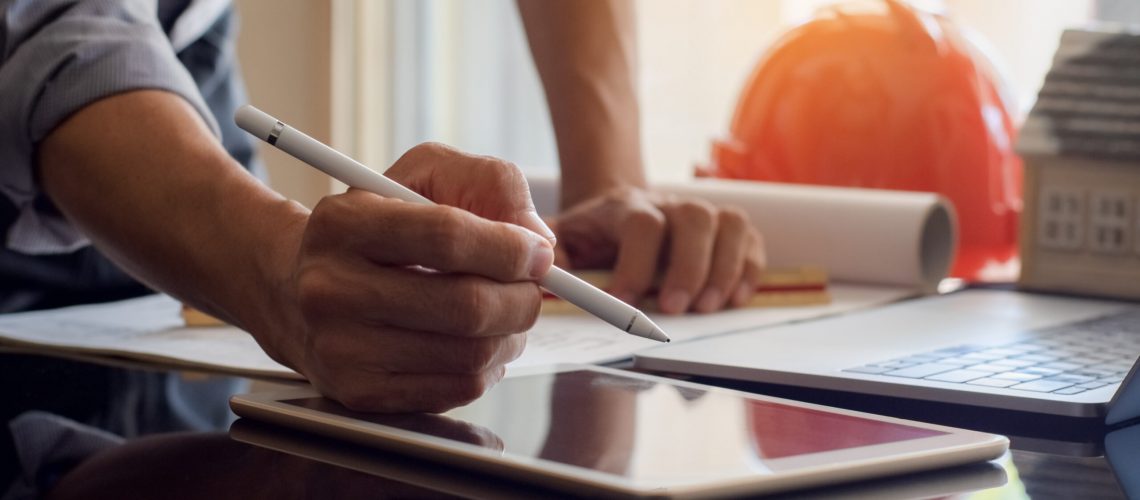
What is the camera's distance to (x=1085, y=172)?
1.09 metres

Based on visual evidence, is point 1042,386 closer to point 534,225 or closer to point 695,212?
point 534,225

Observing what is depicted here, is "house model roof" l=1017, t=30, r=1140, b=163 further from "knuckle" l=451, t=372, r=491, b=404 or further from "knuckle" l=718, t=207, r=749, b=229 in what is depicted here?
"knuckle" l=451, t=372, r=491, b=404

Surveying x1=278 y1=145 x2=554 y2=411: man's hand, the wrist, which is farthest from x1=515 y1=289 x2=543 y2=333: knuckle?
the wrist

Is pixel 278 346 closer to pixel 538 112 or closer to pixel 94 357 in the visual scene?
pixel 94 357

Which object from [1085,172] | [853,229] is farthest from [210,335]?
[1085,172]

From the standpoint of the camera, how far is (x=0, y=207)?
0.88 m

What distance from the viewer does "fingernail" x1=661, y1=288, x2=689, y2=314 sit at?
950 mm

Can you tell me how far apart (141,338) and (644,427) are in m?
0.43

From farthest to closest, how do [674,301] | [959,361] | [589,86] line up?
[589,86] < [674,301] < [959,361]

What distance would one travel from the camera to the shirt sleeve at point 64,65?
0.77 meters

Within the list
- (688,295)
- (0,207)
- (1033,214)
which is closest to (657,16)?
→ (1033,214)

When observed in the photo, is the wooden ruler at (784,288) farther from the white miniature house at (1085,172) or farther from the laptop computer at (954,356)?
the white miniature house at (1085,172)

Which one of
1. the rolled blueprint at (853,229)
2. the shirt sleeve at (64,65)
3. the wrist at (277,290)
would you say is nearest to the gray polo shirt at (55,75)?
the shirt sleeve at (64,65)

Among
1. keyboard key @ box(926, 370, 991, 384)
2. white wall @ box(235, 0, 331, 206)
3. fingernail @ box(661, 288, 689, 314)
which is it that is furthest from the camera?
white wall @ box(235, 0, 331, 206)
